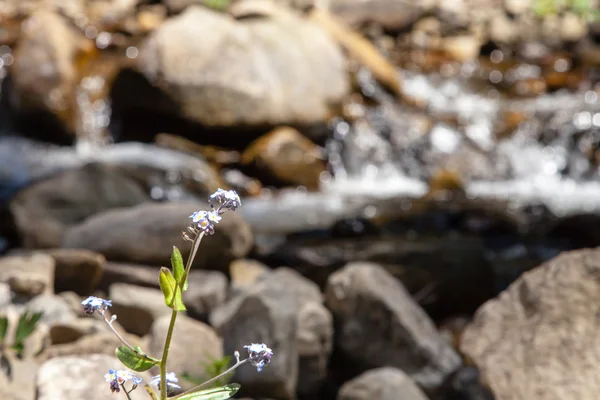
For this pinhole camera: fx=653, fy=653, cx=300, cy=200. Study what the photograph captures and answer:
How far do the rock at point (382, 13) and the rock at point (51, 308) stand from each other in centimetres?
1157

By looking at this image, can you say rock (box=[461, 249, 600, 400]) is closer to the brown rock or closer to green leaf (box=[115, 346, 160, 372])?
green leaf (box=[115, 346, 160, 372])

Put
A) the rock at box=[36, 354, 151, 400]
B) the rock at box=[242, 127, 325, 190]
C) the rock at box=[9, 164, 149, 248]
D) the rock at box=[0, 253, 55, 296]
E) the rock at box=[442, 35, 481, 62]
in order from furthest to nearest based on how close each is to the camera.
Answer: the rock at box=[442, 35, 481, 62]
the rock at box=[242, 127, 325, 190]
the rock at box=[9, 164, 149, 248]
the rock at box=[0, 253, 55, 296]
the rock at box=[36, 354, 151, 400]

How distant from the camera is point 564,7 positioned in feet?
47.7

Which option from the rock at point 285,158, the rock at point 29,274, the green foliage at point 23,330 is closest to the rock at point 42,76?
the rock at point 285,158

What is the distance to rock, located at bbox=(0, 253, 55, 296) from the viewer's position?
311cm

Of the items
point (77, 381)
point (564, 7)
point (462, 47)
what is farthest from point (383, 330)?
point (564, 7)

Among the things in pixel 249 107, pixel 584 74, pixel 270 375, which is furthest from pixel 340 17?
pixel 270 375

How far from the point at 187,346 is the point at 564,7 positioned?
14177mm

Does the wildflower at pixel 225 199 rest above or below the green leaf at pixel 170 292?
above

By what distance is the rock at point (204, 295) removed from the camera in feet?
11.5

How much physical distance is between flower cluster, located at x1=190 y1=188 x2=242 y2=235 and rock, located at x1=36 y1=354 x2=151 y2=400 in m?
0.72

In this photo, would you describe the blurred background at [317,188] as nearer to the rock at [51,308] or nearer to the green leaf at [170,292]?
the rock at [51,308]

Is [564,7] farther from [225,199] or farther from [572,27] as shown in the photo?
[225,199]

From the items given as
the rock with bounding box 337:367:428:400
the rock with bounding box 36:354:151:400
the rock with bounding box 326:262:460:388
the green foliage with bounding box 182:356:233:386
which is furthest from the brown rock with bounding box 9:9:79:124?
the rock with bounding box 36:354:151:400
